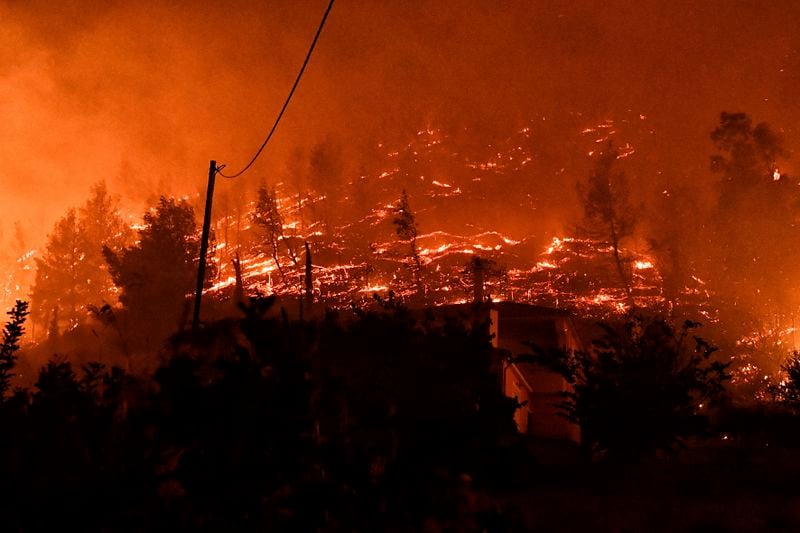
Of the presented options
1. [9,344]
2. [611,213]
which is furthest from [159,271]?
[9,344]

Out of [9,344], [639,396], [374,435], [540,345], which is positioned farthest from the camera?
[540,345]

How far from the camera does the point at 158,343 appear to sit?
→ 137 feet

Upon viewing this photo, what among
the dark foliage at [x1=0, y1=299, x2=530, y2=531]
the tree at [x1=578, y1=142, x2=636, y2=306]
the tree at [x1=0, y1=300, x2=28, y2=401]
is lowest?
the dark foliage at [x1=0, y1=299, x2=530, y2=531]

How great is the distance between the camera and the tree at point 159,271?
44.4m

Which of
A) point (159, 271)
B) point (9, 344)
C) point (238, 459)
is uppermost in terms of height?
point (159, 271)

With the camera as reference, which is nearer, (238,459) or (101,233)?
(238,459)

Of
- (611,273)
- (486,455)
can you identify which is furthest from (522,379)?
(611,273)

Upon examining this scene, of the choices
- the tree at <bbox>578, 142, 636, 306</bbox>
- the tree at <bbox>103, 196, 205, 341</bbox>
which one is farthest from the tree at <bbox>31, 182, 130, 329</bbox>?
the tree at <bbox>578, 142, 636, 306</bbox>

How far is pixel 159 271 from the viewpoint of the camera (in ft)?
152

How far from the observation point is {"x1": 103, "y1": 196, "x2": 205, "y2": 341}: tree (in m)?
44.4

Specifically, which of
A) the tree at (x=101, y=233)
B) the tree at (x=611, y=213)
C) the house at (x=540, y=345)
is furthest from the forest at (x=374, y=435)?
the tree at (x=101, y=233)

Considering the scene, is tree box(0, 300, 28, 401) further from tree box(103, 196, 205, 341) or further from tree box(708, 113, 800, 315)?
tree box(708, 113, 800, 315)

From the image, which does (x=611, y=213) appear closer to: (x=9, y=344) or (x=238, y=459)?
(x=9, y=344)

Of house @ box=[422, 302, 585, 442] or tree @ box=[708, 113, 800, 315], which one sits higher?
tree @ box=[708, 113, 800, 315]
